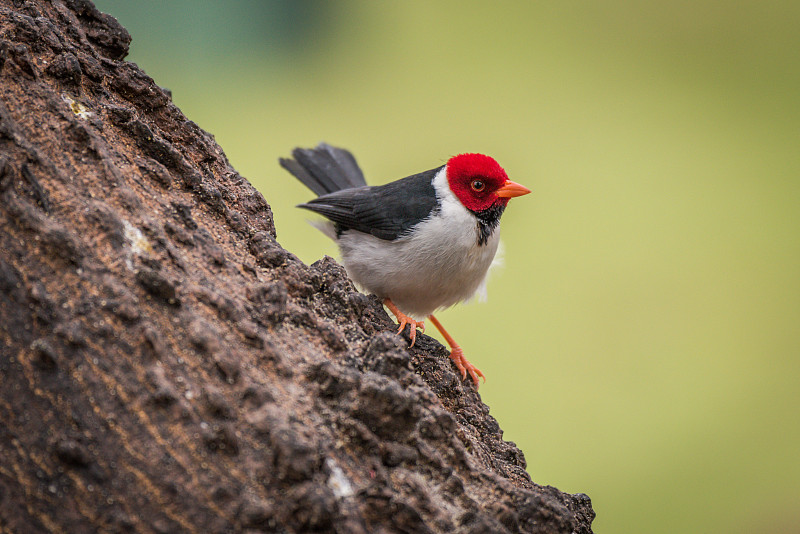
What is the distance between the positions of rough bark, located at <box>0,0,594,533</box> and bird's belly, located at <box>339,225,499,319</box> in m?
0.78

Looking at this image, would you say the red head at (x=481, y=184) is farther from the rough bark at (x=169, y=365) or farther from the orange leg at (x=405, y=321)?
the rough bark at (x=169, y=365)

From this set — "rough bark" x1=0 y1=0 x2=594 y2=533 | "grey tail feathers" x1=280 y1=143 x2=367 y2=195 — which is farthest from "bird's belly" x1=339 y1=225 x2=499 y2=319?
"rough bark" x1=0 y1=0 x2=594 y2=533

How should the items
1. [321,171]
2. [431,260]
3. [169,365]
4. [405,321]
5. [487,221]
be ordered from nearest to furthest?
[169,365] < [405,321] < [431,260] < [487,221] < [321,171]

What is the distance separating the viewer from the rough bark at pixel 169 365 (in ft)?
3.69

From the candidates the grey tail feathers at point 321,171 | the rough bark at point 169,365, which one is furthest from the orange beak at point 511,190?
the rough bark at point 169,365

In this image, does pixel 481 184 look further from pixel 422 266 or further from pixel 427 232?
pixel 422 266

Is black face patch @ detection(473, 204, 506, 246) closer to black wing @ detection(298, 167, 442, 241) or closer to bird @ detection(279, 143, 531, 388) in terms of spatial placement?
bird @ detection(279, 143, 531, 388)

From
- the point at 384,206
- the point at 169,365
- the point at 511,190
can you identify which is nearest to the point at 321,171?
the point at 384,206

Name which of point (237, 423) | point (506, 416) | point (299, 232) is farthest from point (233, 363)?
point (299, 232)

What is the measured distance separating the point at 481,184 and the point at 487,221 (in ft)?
0.50

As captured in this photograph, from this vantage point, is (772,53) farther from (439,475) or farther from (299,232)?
(439,475)

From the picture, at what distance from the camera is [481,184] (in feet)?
8.42

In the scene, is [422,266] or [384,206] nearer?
[422,266]

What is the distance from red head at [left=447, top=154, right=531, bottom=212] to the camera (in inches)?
101
